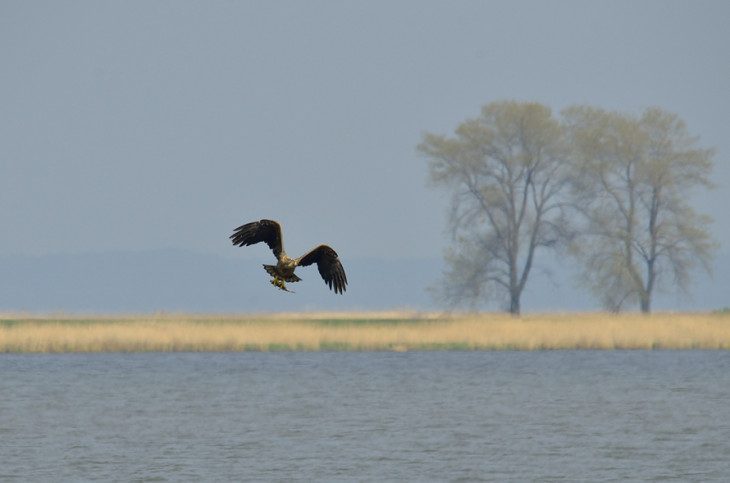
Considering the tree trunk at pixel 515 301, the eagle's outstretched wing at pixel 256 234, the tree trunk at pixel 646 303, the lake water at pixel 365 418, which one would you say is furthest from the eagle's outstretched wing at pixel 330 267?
the tree trunk at pixel 646 303

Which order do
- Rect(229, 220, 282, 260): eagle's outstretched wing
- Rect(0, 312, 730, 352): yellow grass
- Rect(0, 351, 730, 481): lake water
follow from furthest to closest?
Rect(0, 312, 730, 352): yellow grass < Rect(0, 351, 730, 481): lake water < Rect(229, 220, 282, 260): eagle's outstretched wing

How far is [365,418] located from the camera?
31.7 meters

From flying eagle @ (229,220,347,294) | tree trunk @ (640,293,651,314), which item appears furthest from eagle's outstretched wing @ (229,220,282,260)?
tree trunk @ (640,293,651,314)

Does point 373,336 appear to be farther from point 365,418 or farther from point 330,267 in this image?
point 330,267

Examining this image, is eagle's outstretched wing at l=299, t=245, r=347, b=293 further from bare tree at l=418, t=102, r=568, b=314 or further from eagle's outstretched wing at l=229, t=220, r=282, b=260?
bare tree at l=418, t=102, r=568, b=314

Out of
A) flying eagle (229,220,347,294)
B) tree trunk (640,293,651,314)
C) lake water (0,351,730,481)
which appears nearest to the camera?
flying eagle (229,220,347,294)

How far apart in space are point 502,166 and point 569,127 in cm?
378

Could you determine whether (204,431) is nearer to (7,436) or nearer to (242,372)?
(7,436)

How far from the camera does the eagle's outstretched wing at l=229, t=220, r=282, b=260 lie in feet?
41.5

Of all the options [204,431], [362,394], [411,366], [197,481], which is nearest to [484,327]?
[411,366]

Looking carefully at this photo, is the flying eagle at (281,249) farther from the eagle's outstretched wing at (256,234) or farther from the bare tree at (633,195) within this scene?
the bare tree at (633,195)

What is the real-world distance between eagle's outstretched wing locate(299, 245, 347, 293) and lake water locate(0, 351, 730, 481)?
10063 millimetres

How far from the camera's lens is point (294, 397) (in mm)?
36312

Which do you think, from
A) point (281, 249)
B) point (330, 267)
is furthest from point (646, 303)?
point (281, 249)
